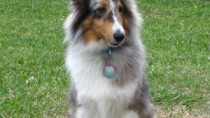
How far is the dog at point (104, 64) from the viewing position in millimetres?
4301

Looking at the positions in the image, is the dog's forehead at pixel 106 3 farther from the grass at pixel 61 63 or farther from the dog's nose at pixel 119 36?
the grass at pixel 61 63

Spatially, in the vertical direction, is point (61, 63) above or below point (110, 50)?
below

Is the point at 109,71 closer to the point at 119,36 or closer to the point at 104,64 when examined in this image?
the point at 104,64

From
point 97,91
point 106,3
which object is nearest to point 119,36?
point 106,3

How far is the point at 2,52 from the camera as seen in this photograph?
26.6 feet

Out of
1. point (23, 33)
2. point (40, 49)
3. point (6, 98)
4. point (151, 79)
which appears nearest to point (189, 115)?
point (151, 79)

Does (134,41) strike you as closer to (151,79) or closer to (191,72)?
(151,79)

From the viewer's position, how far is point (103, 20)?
4168mm

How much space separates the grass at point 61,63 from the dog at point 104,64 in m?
1.16

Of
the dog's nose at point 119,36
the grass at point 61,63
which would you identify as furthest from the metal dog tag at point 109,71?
the grass at point 61,63

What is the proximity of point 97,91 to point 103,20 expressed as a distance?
2.09 feet

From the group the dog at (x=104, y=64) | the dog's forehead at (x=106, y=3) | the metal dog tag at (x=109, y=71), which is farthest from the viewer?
the metal dog tag at (x=109, y=71)

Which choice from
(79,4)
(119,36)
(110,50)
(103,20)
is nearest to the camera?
(119,36)

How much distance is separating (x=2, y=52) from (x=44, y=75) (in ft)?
5.08
